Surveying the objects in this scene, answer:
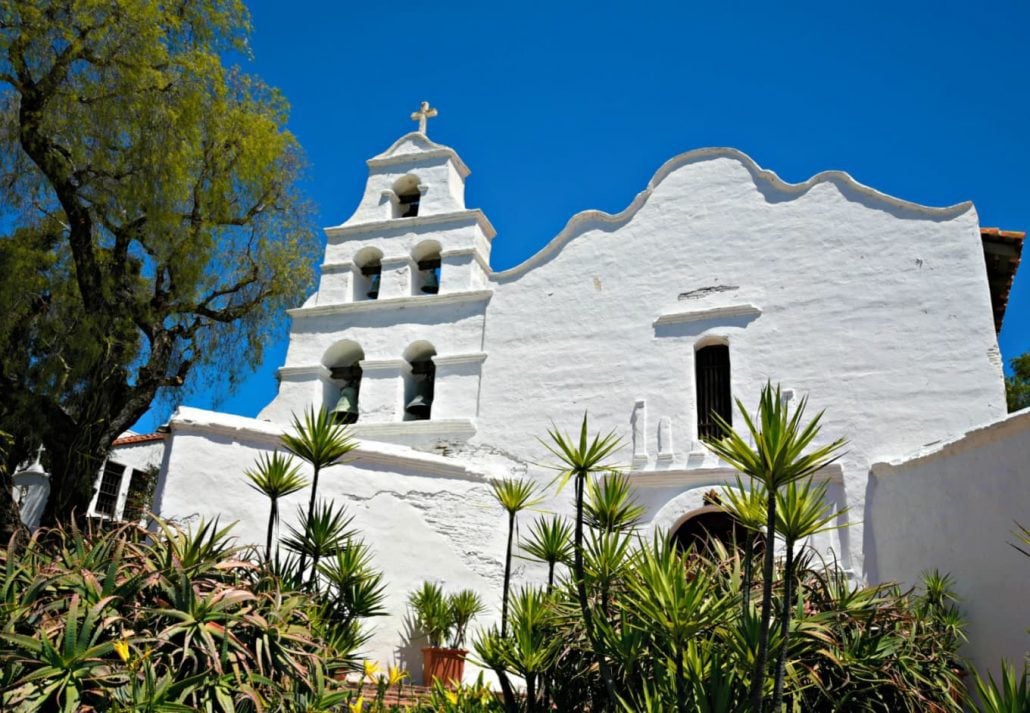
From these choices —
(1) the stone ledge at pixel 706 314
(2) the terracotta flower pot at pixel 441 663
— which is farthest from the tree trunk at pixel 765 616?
(1) the stone ledge at pixel 706 314

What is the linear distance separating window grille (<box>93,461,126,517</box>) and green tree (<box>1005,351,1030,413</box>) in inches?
894

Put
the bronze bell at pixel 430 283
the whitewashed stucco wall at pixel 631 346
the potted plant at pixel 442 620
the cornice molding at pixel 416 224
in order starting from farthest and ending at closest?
the bronze bell at pixel 430 283 < the cornice molding at pixel 416 224 < the whitewashed stucco wall at pixel 631 346 < the potted plant at pixel 442 620

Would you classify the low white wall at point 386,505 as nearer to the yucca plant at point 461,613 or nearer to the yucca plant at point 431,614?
the yucca plant at point 431,614

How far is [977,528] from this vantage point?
27.2 feet

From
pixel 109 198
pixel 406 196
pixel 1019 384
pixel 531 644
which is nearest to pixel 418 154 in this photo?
pixel 406 196

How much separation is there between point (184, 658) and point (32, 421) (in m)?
8.22

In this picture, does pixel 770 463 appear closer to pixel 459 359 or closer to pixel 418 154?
pixel 459 359

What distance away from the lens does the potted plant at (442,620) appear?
10.7 m

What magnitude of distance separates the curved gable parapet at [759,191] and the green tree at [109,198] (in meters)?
4.77

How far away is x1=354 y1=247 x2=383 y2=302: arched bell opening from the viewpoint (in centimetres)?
1503

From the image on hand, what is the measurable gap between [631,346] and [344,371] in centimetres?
502

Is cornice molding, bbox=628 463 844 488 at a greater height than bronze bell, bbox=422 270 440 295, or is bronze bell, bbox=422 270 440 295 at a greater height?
bronze bell, bbox=422 270 440 295

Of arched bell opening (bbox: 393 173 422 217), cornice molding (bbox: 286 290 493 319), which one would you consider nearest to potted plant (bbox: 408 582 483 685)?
cornice molding (bbox: 286 290 493 319)

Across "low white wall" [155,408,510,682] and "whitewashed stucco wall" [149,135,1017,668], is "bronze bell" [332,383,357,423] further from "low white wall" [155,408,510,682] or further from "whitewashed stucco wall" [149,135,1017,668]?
"low white wall" [155,408,510,682]
